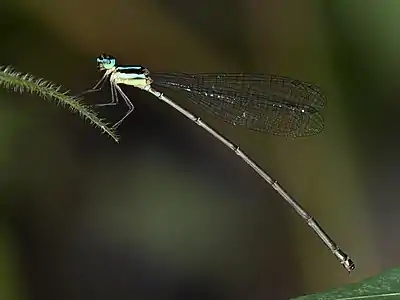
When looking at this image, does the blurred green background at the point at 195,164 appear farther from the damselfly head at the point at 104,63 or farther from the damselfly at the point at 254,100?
the damselfly head at the point at 104,63

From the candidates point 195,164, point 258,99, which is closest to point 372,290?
point 258,99

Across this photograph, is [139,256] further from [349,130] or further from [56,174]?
[349,130]

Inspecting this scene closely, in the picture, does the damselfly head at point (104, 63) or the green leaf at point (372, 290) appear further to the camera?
the damselfly head at point (104, 63)

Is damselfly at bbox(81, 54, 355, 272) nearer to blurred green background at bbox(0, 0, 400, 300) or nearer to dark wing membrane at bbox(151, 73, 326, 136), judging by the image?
dark wing membrane at bbox(151, 73, 326, 136)

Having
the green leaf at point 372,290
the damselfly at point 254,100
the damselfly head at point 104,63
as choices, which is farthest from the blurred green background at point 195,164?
the green leaf at point 372,290

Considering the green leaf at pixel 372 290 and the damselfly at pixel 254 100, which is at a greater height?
the damselfly at pixel 254 100

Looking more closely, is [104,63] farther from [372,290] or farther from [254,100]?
[372,290]

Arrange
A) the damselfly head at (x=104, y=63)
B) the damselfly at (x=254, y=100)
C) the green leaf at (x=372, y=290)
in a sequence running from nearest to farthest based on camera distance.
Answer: the green leaf at (x=372, y=290), the damselfly head at (x=104, y=63), the damselfly at (x=254, y=100)
